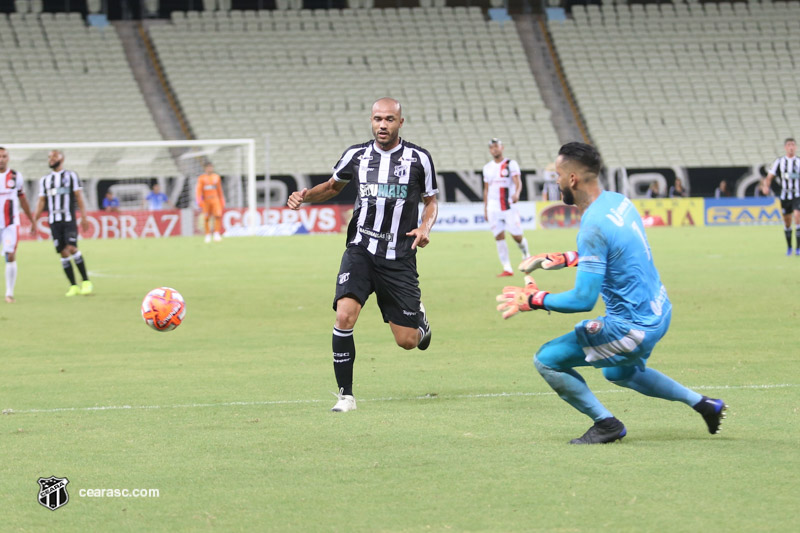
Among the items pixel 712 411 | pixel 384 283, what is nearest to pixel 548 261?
pixel 712 411

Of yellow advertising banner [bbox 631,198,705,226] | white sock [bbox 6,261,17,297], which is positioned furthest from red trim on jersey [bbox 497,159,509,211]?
yellow advertising banner [bbox 631,198,705,226]

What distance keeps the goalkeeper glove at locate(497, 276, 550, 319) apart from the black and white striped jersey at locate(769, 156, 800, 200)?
19480 millimetres

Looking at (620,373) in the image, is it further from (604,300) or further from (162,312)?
(162,312)

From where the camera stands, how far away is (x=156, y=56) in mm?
46031

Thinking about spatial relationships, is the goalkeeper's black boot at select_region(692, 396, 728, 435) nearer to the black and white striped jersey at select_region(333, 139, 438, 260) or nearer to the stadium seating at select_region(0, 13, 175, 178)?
the black and white striped jersey at select_region(333, 139, 438, 260)

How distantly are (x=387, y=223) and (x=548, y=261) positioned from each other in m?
2.73

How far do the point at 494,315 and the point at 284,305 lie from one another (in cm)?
333

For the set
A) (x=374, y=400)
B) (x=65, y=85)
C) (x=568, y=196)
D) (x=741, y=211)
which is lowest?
(x=741, y=211)

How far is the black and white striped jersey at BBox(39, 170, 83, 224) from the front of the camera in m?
18.4

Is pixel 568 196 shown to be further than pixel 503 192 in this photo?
No

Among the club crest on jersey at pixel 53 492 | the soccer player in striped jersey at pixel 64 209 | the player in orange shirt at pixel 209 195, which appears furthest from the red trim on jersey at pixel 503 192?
the club crest on jersey at pixel 53 492

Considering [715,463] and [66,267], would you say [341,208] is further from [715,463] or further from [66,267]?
[715,463]

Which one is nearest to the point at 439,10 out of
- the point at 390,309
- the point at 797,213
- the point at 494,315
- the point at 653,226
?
the point at 653,226

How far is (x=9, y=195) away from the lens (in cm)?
1725
